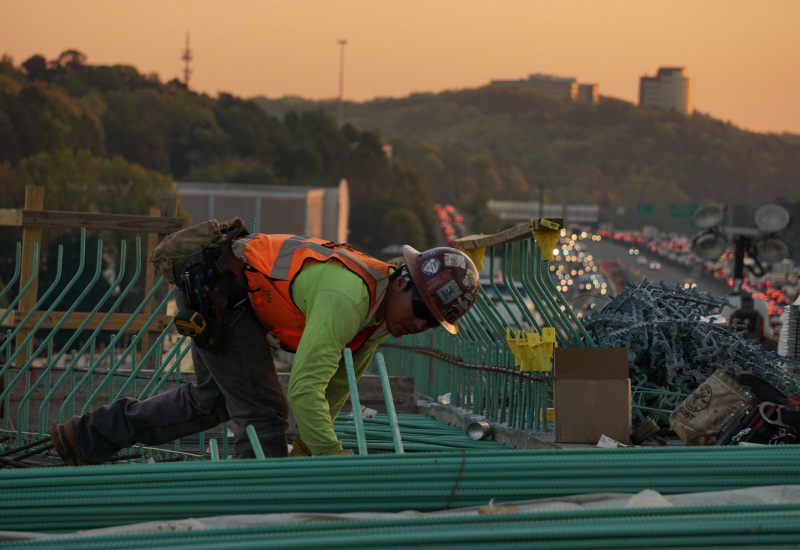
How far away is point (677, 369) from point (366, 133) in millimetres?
144038

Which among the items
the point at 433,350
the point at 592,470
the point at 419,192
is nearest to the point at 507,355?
the point at 433,350

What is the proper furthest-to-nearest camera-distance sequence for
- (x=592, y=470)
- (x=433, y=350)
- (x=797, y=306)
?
(x=433, y=350) < (x=797, y=306) < (x=592, y=470)

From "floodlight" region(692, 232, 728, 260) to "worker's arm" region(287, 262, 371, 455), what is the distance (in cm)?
1911

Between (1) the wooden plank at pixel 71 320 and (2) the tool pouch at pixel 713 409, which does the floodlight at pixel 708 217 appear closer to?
(1) the wooden plank at pixel 71 320

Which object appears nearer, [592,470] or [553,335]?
[592,470]

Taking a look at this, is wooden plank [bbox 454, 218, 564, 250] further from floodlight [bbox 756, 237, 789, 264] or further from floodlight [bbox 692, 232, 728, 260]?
floodlight [bbox 692, 232, 728, 260]

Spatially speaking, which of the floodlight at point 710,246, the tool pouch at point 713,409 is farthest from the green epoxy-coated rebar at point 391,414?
the floodlight at point 710,246

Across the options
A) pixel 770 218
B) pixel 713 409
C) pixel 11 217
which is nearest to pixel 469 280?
pixel 713 409

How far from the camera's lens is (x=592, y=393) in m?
7.16

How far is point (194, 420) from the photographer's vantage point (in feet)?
20.1

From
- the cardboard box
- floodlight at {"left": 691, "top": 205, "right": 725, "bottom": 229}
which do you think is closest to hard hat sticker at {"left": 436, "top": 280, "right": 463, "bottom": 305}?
the cardboard box

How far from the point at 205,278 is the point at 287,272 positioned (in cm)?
43

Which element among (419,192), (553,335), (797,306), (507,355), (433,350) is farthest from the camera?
(419,192)

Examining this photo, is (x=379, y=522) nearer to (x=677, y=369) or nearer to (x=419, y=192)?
(x=677, y=369)
